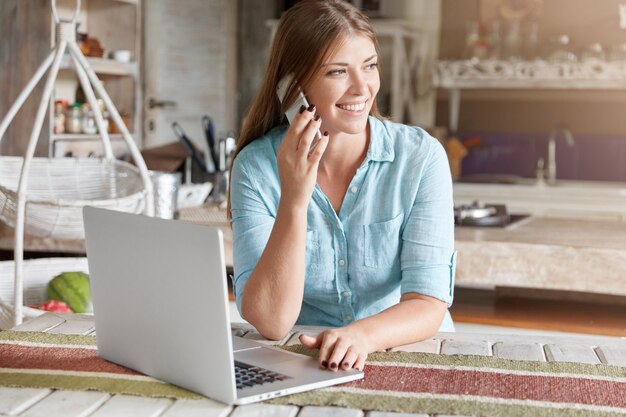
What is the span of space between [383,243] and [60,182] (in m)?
1.74

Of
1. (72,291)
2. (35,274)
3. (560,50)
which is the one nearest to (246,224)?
(72,291)

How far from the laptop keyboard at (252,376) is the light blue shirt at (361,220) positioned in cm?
52

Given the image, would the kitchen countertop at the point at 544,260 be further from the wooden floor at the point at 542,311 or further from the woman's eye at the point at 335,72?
the woman's eye at the point at 335,72

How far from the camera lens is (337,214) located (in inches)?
77.6

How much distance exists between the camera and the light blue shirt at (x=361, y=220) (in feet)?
6.25

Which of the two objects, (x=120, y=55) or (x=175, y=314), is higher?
(x=120, y=55)

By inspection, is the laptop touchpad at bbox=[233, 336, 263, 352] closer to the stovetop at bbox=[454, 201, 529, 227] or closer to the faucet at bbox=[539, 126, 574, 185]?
the stovetop at bbox=[454, 201, 529, 227]

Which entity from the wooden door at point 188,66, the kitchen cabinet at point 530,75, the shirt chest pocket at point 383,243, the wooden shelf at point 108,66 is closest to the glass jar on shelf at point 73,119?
the wooden shelf at point 108,66

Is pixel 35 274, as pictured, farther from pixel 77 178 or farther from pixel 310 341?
pixel 310 341

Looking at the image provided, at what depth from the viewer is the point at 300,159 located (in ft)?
5.60

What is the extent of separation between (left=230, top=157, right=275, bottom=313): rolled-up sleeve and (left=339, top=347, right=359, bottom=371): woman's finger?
1.56ft

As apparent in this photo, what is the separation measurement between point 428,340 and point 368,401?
0.43m

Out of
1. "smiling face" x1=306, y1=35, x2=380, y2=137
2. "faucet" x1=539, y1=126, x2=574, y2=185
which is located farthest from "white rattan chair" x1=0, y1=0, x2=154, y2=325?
"faucet" x1=539, y1=126, x2=574, y2=185

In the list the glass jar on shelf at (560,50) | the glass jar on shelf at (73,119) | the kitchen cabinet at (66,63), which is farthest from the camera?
the glass jar on shelf at (560,50)
